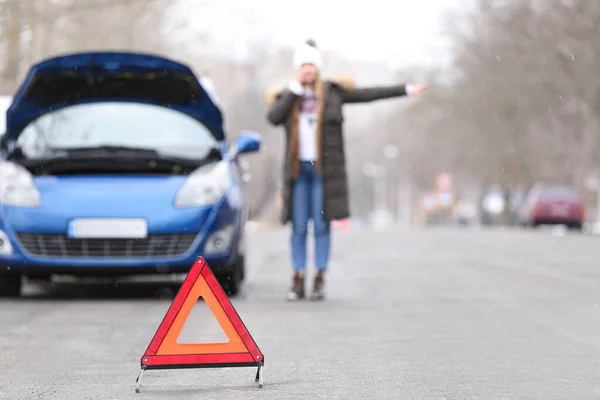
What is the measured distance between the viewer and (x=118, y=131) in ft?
35.8

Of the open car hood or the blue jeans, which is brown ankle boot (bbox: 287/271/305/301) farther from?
the open car hood

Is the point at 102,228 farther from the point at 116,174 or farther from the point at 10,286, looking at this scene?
the point at 10,286

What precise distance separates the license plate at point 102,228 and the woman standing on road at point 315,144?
1.30 m

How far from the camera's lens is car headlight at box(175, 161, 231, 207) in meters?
10.5

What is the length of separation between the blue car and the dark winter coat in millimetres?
491

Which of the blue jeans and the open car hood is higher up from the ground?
the open car hood

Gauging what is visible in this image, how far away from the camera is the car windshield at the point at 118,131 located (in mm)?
10766

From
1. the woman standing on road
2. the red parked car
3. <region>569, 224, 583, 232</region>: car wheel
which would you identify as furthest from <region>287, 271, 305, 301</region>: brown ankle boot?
<region>569, 224, 583, 232</region>: car wheel

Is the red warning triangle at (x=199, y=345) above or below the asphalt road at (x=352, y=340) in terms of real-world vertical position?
above

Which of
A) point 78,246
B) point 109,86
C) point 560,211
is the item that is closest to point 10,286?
point 78,246

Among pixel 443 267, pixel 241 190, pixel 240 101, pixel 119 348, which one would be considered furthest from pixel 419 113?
pixel 119 348

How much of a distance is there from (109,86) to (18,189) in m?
1.37

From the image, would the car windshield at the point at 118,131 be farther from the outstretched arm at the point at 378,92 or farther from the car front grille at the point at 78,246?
the outstretched arm at the point at 378,92

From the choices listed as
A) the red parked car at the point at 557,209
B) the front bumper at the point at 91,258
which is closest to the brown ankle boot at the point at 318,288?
the front bumper at the point at 91,258
